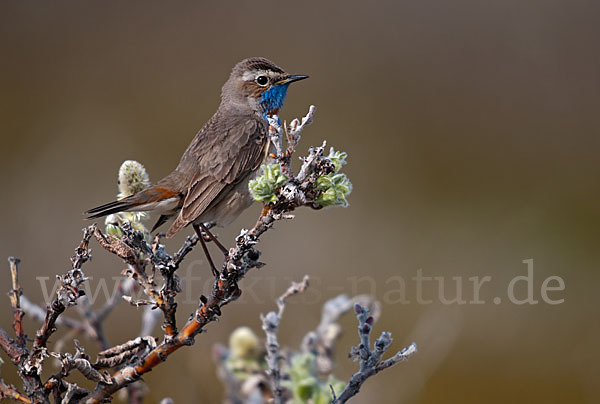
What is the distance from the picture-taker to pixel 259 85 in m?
4.01

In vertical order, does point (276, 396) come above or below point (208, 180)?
below

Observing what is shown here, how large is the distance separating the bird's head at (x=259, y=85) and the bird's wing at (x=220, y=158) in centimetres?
35

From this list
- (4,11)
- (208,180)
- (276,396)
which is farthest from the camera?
(4,11)

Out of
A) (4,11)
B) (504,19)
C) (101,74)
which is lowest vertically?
(504,19)

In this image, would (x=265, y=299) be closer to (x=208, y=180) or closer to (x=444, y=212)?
(x=444, y=212)

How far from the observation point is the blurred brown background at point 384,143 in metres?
7.14

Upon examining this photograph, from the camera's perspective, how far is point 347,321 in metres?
6.47

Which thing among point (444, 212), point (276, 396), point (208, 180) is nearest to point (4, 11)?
point (444, 212)

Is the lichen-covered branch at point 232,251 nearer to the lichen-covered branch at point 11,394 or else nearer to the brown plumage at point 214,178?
the lichen-covered branch at point 11,394

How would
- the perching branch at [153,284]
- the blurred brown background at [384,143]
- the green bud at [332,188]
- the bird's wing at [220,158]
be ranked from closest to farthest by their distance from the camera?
the perching branch at [153,284], the green bud at [332,188], the bird's wing at [220,158], the blurred brown background at [384,143]

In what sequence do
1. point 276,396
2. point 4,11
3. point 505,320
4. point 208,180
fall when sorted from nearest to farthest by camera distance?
point 276,396 < point 208,180 < point 505,320 < point 4,11

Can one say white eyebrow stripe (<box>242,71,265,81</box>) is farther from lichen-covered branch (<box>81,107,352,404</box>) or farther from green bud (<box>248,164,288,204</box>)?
green bud (<box>248,164,288,204</box>)

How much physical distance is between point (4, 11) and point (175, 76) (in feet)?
11.9

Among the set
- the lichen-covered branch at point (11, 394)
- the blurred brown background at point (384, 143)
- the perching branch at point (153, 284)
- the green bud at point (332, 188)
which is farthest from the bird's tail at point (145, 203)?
the blurred brown background at point (384, 143)
